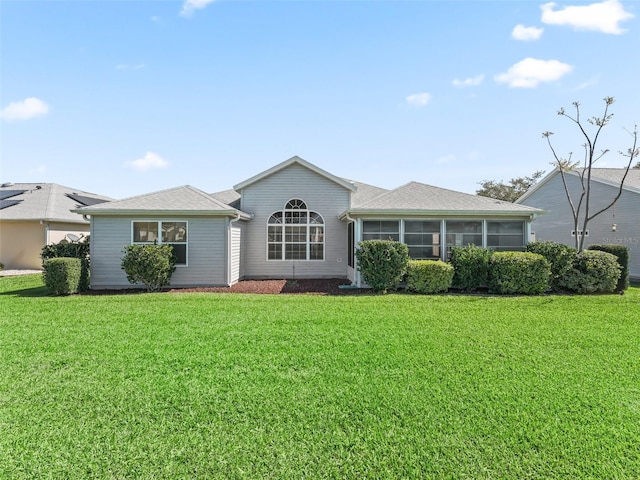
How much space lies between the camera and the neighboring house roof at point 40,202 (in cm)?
1648

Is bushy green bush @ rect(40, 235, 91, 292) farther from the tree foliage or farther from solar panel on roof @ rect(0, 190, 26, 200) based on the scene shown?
the tree foliage

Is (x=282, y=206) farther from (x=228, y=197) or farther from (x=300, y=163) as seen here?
(x=228, y=197)

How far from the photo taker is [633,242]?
1608 centimetres

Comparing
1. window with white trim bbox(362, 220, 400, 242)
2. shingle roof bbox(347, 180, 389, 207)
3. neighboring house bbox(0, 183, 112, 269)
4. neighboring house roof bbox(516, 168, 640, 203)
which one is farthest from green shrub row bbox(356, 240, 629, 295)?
neighboring house bbox(0, 183, 112, 269)

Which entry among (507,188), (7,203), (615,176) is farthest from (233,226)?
(507,188)

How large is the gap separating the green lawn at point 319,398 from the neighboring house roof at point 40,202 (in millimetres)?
12000

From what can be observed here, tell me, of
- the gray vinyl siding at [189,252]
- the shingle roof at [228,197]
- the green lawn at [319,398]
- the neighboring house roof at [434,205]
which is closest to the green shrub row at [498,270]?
the neighboring house roof at [434,205]

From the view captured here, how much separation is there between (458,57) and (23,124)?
14.9 metres

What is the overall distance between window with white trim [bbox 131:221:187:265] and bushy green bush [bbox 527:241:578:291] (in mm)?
12300

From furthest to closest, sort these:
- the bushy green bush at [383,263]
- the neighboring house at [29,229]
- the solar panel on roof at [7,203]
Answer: the solar panel on roof at [7,203] → the neighboring house at [29,229] → the bushy green bush at [383,263]

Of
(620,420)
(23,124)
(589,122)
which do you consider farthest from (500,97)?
(23,124)

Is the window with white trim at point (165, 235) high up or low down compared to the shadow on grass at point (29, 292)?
up

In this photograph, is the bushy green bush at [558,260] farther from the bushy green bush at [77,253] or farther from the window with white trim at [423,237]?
the bushy green bush at [77,253]

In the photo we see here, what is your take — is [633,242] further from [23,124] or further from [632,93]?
[23,124]
